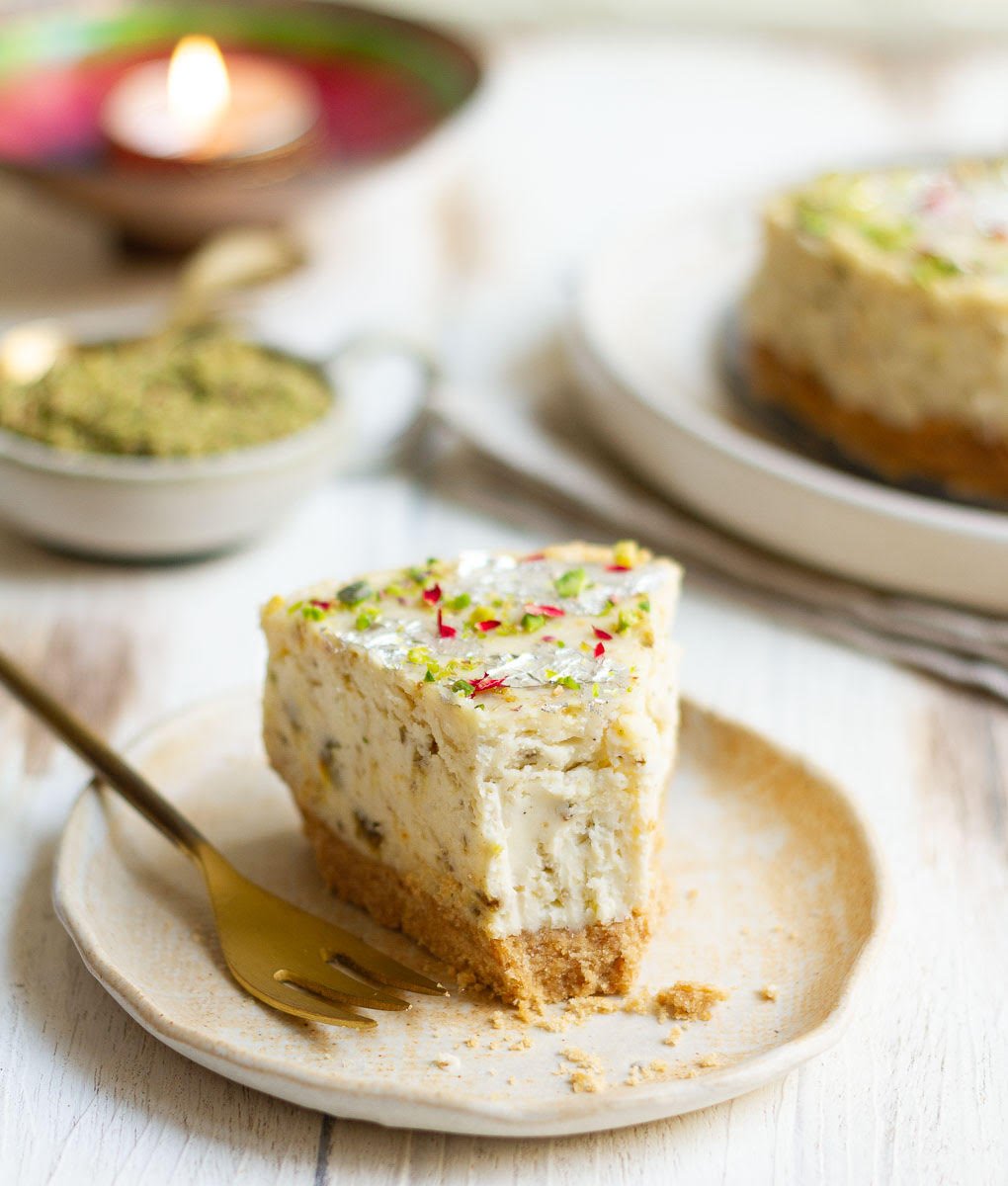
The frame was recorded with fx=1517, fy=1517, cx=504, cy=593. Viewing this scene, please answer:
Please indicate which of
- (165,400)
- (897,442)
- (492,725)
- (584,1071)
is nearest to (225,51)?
(165,400)

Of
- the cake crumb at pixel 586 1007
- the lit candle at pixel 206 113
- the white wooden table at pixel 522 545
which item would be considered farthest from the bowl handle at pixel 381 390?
the cake crumb at pixel 586 1007

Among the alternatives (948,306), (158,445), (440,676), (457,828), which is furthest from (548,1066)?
(948,306)

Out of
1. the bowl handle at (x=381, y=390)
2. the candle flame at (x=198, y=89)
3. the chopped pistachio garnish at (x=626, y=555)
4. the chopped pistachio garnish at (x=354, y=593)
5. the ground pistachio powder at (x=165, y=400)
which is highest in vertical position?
the candle flame at (x=198, y=89)

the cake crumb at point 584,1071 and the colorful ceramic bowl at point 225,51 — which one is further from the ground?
the colorful ceramic bowl at point 225,51

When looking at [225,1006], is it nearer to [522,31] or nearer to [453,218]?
[453,218]

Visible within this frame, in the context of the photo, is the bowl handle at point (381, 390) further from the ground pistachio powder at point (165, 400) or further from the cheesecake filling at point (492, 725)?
the cheesecake filling at point (492, 725)

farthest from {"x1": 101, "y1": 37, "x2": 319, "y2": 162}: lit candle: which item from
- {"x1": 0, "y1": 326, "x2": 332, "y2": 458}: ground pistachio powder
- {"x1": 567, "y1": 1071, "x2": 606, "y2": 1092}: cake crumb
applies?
{"x1": 567, "y1": 1071, "x2": 606, "y2": 1092}: cake crumb

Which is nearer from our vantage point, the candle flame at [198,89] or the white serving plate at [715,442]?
the white serving plate at [715,442]
